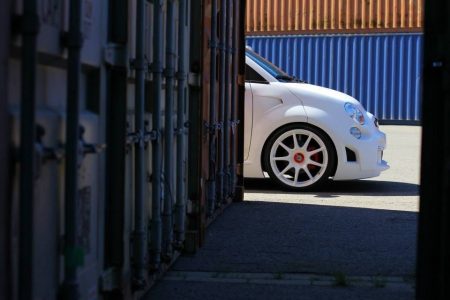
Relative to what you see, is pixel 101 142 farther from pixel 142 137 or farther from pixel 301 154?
pixel 301 154

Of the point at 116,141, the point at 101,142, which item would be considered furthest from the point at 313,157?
the point at 101,142

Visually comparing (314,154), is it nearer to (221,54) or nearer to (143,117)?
(221,54)

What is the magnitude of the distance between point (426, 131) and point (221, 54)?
4.07 m

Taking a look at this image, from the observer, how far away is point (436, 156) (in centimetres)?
335

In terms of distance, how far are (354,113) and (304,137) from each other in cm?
56

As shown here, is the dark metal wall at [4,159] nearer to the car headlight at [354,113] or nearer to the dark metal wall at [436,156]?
the dark metal wall at [436,156]

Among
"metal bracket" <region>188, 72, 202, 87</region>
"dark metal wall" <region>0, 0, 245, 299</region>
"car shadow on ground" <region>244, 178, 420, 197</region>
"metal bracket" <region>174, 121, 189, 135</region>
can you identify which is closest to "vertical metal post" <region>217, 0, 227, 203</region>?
"dark metal wall" <region>0, 0, 245, 299</region>

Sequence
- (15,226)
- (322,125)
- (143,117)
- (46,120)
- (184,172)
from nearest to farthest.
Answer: (15,226) → (46,120) → (143,117) → (184,172) → (322,125)

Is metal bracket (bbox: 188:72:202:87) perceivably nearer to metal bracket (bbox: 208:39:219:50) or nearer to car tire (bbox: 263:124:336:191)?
metal bracket (bbox: 208:39:219:50)

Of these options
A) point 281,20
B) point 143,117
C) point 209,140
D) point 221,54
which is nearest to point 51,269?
point 143,117

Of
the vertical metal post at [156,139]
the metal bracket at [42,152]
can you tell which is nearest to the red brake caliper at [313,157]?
the vertical metal post at [156,139]

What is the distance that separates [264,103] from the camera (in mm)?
9250

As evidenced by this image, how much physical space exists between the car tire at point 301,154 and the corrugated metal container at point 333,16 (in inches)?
825

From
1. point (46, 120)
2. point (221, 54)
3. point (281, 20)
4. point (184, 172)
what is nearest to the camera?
point (46, 120)
